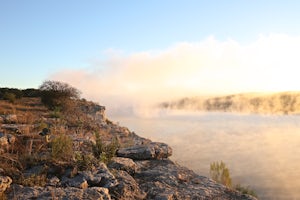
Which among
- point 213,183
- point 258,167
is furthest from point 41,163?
point 258,167

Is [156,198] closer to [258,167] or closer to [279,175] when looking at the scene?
[279,175]

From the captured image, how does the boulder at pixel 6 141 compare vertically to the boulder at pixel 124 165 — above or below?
above

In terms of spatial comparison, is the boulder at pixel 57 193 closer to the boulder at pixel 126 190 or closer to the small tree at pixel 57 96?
the boulder at pixel 126 190

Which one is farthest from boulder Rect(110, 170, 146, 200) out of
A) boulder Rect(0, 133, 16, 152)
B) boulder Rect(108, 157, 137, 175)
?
boulder Rect(0, 133, 16, 152)

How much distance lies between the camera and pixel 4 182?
25.3ft

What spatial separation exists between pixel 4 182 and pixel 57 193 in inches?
48.7

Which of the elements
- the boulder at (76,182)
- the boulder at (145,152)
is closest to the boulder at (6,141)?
the boulder at (76,182)

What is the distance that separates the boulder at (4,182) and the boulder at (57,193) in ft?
0.46

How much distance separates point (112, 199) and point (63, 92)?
27.8 meters

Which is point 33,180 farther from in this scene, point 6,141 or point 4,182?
point 6,141

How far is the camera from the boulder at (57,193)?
7.29 meters

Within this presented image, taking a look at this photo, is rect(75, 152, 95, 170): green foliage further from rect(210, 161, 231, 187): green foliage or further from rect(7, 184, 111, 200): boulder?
rect(210, 161, 231, 187): green foliage

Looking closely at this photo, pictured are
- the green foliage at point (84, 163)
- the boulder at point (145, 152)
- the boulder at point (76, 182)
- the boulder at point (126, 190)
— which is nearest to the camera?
the boulder at point (76, 182)

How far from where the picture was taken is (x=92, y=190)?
25.5ft
